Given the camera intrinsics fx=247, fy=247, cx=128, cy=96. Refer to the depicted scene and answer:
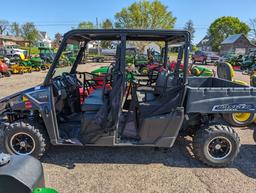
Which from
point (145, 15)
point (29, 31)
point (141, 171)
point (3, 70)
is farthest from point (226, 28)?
point (141, 171)

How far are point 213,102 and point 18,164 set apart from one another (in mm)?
2730

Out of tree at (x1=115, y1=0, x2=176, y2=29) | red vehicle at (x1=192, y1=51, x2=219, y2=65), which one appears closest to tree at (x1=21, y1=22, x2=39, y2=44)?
tree at (x1=115, y1=0, x2=176, y2=29)

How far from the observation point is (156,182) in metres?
3.28

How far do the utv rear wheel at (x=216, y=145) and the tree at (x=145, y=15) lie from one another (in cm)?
3628

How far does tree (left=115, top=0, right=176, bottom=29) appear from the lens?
126ft

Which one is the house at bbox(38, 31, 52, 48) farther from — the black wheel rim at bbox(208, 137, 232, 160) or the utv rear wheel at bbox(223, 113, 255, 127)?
the black wheel rim at bbox(208, 137, 232, 160)

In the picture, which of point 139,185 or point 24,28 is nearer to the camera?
point 139,185

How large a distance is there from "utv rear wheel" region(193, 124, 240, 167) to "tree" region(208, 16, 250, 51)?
2683 inches

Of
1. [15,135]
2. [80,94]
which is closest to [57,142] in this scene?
[15,135]

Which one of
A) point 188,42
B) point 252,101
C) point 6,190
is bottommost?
point 6,190

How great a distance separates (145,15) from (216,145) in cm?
3769

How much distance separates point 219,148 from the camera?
372 cm

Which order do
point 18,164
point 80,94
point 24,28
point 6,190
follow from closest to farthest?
1. point 6,190
2. point 18,164
3. point 80,94
4. point 24,28

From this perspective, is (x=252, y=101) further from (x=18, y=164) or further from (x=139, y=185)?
(x=18, y=164)
